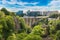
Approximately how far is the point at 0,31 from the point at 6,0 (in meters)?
3.88

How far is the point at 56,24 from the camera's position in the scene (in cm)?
339

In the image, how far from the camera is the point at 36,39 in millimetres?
2801

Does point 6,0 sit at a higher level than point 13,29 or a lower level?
higher

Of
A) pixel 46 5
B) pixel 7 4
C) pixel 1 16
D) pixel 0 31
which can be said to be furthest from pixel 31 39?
pixel 46 5

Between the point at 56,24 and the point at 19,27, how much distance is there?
0.57 meters

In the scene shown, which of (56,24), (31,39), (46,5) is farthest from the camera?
(46,5)

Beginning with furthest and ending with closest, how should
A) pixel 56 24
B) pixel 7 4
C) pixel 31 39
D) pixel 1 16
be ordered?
pixel 7 4 < pixel 56 24 < pixel 1 16 < pixel 31 39

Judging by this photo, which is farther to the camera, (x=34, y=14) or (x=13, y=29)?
(x=34, y=14)

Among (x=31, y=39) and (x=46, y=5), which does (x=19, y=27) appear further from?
(x=46, y=5)

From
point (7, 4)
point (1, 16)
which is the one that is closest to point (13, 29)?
point (1, 16)

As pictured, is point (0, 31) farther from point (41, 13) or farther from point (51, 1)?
point (41, 13)

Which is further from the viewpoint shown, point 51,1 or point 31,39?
point 51,1

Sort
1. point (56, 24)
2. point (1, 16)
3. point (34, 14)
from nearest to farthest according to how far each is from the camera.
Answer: point (1, 16)
point (56, 24)
point (34, 14)

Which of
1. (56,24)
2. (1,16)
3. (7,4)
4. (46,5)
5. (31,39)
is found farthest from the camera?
(46,5)
